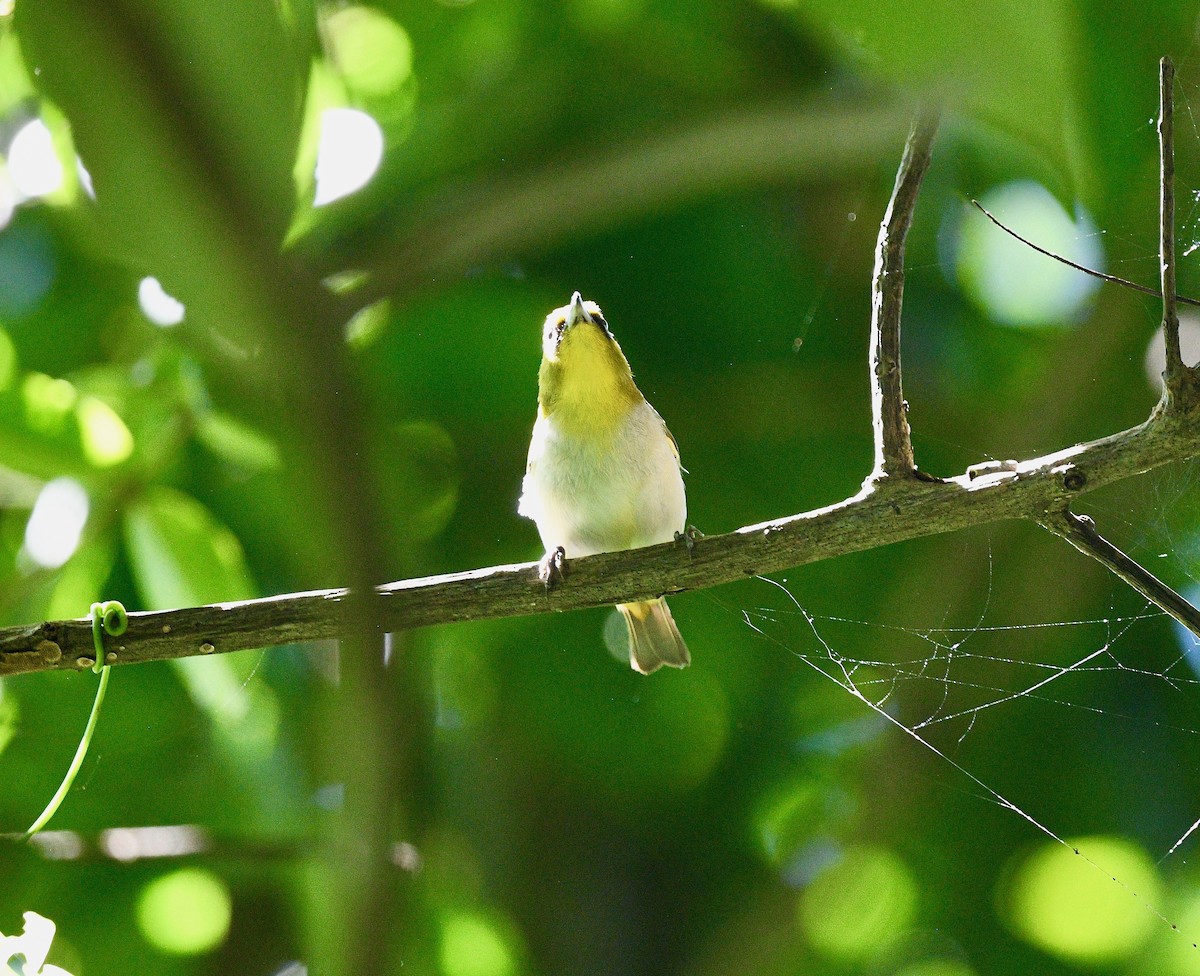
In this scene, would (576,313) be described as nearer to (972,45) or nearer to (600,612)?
(600,612)

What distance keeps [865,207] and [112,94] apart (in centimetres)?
196

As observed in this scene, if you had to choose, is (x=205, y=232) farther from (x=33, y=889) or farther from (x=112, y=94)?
(x=33, y=889)

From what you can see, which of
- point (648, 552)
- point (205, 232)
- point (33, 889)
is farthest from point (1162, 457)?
point (33, 889)

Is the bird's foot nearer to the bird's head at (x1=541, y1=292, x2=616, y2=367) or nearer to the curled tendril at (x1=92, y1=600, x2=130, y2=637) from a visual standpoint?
the curled tendril at (x1=92, y1=600, x2=130, y2=637)

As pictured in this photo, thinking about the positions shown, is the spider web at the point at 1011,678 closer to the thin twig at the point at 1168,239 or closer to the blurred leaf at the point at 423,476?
the blurred leaf at the point at 423,476

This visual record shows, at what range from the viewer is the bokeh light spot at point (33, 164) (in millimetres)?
2139

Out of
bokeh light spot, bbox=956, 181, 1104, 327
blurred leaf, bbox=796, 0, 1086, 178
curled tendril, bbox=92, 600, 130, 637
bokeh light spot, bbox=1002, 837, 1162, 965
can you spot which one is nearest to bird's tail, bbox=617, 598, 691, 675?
bokeh light spot, bbox=1002, 837, 1162, 965

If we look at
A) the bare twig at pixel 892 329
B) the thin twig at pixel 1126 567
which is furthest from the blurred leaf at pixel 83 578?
the thin twig at pixel 1126 567

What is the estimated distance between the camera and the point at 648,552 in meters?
1.85

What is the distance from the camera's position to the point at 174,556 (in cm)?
255

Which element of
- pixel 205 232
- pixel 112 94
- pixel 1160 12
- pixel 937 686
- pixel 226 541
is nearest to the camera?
pixel 112 94

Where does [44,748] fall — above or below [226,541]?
below

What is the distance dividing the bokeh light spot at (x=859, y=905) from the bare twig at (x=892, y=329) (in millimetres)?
1828

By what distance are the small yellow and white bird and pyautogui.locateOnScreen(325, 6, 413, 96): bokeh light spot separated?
2.13 feet
